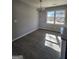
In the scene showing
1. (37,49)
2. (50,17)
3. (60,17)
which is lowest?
(37,49)

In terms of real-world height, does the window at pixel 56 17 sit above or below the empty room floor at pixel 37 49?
above

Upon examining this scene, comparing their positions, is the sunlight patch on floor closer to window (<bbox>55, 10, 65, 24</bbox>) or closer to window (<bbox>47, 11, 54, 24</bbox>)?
window (<bbox>55, 10, 65, 24</bbox>)

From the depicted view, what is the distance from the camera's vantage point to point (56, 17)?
8711 millimetres

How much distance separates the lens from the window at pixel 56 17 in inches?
316

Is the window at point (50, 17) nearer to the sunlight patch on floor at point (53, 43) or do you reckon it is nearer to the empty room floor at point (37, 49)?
the sunlight patch on floor at point (53, 43)

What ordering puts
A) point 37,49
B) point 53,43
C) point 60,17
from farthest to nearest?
1. point 60,17
2. point 53,43
3. point 37,49

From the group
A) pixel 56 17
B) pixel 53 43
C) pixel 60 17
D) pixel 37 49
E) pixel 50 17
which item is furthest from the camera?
pixel 50 17

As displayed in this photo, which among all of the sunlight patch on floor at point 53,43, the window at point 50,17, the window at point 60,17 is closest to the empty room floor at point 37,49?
the sunlight patch on floor at point 53,43

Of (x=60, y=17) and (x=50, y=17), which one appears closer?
(x=60, y=17)

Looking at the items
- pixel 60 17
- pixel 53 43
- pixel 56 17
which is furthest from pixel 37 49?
pixel 56 17

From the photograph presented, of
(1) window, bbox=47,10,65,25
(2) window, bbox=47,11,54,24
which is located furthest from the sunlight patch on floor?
(2) window, bbox=47,11,54,24

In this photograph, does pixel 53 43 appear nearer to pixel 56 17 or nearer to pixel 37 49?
pixel 37 49
